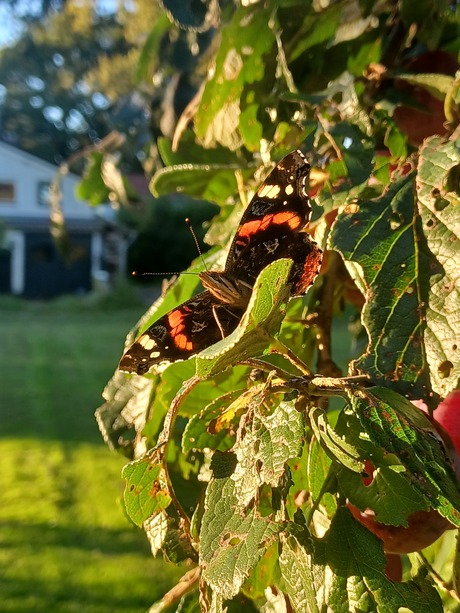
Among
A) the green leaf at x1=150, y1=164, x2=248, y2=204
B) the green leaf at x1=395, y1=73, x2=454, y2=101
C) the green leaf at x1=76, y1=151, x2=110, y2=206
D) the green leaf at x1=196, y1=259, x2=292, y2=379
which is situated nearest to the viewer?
the green leaf at x1=196, y1=259, x2=292, y2=379

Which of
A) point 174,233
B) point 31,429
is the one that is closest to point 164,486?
point 31,429

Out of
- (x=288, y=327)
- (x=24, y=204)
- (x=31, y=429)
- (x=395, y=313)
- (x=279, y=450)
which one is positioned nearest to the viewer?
(x=279, y=450)

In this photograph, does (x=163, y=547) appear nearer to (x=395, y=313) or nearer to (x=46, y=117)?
(x=395, y=313)

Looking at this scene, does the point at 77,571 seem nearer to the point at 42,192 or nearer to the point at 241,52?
the point at 241,52

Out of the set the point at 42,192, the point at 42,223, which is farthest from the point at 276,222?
the point at 42,192

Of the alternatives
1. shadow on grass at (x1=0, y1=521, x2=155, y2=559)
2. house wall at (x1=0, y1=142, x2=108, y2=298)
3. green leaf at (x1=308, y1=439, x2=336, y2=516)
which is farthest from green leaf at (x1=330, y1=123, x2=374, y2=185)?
house wall at (x1=0, y1=142, x2=108, y2=298)

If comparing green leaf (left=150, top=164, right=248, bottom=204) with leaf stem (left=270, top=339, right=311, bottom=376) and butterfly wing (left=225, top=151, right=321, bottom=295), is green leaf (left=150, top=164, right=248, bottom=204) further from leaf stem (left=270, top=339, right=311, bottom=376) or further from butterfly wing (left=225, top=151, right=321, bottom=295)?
leaf stem (left=270, top=339, right=311, bottom=376)
